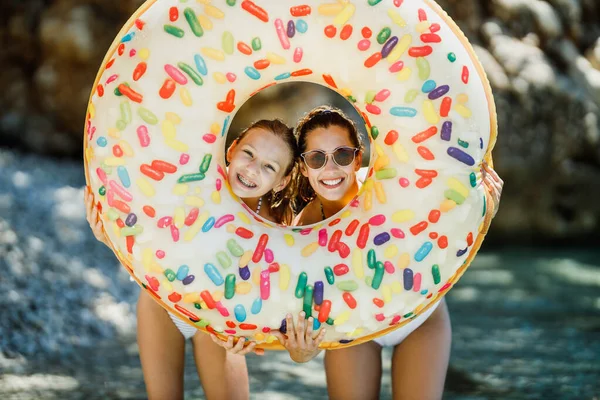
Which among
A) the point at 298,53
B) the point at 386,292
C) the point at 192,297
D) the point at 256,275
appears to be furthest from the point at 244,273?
the point at 298,53

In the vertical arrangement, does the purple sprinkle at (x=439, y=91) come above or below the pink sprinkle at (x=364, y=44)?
below

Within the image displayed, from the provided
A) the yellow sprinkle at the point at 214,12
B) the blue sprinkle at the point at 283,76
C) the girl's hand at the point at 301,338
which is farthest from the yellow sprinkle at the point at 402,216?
the yellow sprinkle at the point at 214,12

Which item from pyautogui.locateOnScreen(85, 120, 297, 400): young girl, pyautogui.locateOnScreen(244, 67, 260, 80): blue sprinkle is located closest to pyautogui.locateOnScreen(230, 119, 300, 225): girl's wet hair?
pyautogui.locateOnScreen(85, 120, 297, 400): young girl

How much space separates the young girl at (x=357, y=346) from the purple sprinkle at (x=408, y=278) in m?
0.23

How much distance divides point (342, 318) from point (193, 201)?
0.48m

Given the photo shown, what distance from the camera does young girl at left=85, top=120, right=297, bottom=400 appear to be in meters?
2.11

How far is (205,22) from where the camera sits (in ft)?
6.33

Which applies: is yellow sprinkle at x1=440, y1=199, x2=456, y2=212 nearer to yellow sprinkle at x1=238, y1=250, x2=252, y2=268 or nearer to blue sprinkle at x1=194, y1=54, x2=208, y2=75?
yellow sprinkle at x1=238, y1=250, x2=252, y2=268

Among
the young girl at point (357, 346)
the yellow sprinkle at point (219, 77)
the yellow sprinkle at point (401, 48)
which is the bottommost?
the young girl at point (357, 346)

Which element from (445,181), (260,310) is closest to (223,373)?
(260,310)

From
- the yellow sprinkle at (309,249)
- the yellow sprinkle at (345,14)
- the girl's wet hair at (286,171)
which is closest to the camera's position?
the yellow sprinkle at (345,14)

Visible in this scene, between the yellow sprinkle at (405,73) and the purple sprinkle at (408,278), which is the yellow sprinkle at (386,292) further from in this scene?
the yellow sprinkle at (405,73)

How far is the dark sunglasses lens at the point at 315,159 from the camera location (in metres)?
2.12

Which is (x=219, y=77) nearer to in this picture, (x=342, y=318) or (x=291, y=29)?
(x=291, y=29)
